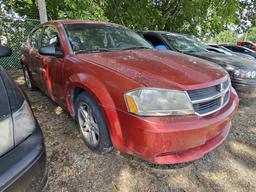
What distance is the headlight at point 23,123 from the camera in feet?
4.83

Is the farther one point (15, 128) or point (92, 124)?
point (92, 124)

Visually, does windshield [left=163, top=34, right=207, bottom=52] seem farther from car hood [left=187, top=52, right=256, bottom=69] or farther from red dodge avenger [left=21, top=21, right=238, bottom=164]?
red dodge avenger [left=21, top=21, right=238, bottom=164]

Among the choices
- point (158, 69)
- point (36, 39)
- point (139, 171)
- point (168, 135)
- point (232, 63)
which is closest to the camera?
point (168, 135)

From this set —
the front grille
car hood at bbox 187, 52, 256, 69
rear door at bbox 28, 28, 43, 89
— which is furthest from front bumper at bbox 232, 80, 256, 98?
rear door at bbox 28, 28, 43, 89

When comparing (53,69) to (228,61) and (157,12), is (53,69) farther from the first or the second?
(157,12)

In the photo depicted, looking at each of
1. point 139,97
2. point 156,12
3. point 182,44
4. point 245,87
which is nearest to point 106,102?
point 139,97

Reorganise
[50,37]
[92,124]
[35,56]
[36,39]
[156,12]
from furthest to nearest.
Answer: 1. [156,12]
2. [36,39]
3. [35,56]
4. [50,37]
5. [92,124]

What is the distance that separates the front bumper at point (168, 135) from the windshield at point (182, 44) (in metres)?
3.05

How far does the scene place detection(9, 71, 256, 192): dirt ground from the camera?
2.14 m

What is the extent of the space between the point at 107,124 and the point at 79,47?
3.75 feet

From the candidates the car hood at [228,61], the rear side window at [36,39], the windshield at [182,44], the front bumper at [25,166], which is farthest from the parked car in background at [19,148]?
the windshield at [182,44]

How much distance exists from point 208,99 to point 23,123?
158cm

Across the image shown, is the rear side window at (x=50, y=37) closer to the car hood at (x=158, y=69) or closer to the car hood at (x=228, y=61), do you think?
the car hood at (x=158, y=69)

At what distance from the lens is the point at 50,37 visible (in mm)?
3359
